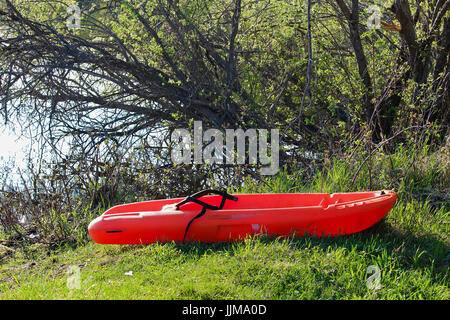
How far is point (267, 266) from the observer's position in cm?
304

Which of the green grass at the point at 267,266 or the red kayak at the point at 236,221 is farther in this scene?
the red kayak at the point at 236,221

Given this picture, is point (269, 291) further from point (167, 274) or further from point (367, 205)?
point (367, 205)

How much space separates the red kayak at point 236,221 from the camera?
12.2 feet

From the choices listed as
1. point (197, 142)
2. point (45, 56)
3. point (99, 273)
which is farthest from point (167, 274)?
point (45, 56)

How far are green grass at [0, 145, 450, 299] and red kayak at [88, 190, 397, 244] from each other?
0.11 m

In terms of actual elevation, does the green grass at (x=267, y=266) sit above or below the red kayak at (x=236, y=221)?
below

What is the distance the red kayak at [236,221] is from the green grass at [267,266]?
11cm

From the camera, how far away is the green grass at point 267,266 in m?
2.80

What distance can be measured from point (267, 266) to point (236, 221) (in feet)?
2.56

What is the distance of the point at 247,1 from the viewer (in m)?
7.62

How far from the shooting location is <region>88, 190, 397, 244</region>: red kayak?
371cm

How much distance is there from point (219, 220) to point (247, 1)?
16.4 feet

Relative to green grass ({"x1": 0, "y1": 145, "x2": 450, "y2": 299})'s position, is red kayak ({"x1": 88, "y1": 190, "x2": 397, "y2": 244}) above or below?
above

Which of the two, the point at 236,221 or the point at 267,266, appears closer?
the point at 267,266
